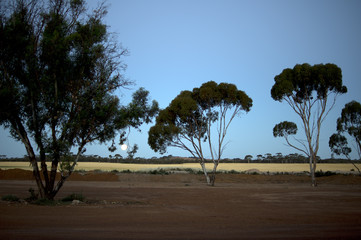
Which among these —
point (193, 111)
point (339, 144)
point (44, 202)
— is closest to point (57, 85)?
point (44, 202)

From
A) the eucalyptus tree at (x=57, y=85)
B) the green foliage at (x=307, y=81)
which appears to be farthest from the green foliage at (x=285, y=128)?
the eucalyptus tree at (x=57, y=85)

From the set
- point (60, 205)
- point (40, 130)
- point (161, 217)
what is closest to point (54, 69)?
point (40, 130)

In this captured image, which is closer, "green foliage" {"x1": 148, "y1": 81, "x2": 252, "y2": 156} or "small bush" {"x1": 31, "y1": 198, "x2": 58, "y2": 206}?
"small bush" {"x1": 31, "y1": 198, "x2": 58, "y2": 206}

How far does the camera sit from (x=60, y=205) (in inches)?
569

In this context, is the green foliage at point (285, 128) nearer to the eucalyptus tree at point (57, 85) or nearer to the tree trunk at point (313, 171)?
the tree trunk at point (313, 171)

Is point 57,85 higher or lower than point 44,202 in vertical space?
higher

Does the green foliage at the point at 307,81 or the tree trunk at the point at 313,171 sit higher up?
the green foliage at the point at 307,81

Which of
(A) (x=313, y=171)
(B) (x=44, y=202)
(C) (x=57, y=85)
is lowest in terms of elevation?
(B) (x=44, y=202)

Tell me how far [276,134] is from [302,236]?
30.8 metres

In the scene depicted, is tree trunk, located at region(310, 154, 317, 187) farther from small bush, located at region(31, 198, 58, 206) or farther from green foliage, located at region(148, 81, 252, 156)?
small bush, located at region(31, 198, 58, 206)

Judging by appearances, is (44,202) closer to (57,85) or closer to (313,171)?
(57,85)

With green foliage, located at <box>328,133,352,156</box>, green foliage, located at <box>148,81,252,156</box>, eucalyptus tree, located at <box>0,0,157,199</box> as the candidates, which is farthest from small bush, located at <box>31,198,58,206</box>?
green foliage, located at <box>328,133,352,156</box>

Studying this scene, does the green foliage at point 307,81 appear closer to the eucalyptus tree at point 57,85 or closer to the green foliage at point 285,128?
the green foliage at point 285,128

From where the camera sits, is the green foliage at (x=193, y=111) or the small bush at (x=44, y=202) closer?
the small bush at (x=44, y=202)
